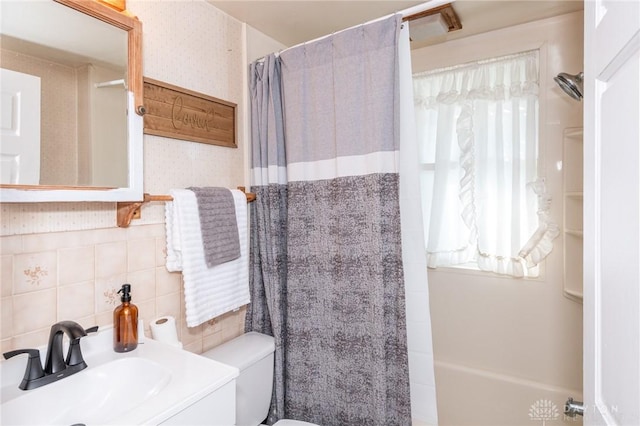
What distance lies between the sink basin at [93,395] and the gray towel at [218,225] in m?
0.45

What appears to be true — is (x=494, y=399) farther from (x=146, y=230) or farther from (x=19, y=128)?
(x=19, y=128)

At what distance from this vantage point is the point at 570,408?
0.86 meters

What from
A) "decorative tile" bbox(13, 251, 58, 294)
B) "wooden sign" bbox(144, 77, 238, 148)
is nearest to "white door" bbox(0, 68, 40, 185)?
"decorative tile" bbox(13, 251, 58, 294)

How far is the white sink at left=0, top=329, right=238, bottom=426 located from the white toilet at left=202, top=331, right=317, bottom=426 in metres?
0.37

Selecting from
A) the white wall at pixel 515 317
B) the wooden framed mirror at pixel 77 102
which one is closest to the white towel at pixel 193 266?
the wooden framed mirror at pixel 77 102

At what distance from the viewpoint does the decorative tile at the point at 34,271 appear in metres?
1.03

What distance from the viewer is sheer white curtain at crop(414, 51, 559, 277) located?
6.45 feet

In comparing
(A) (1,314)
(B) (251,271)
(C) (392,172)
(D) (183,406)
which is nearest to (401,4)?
(C) (392,172)

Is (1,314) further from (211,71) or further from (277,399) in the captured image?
(211,71)

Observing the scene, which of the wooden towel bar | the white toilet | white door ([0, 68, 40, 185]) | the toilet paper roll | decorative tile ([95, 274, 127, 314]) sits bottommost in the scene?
the white toilet

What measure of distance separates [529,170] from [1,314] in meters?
2.35

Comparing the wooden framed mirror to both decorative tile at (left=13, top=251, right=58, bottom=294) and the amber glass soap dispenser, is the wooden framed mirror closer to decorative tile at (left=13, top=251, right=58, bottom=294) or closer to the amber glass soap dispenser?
decorative tile at (left=13, top=251, right=58, bottom=294)

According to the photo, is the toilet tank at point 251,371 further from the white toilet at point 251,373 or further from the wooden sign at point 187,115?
the wooden sign at point 187,115

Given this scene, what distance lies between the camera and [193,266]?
1.39 m
